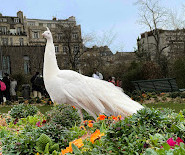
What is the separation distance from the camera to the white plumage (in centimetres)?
537

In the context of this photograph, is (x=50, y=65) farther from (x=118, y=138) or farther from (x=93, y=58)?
(x=93, y=58)

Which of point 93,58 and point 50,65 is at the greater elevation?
point 93,58

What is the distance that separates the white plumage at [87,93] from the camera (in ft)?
17.6

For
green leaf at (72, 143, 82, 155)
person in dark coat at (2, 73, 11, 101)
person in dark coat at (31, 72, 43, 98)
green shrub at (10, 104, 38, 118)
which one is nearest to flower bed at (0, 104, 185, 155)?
green leaf at (72, 143, 82, 155)

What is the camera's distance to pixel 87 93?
5.67m

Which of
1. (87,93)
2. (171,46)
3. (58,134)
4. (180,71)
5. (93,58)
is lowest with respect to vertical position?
(58,134)

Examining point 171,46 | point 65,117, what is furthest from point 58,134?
point 171,46

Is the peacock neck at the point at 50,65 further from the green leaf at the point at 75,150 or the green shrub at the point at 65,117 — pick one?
the green leaf at the point at 75,150

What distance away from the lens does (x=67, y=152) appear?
297 cm

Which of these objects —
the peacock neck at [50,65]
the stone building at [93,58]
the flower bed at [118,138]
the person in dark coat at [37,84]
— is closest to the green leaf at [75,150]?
the flower bed at [118,138]

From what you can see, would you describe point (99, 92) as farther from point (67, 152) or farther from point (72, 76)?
point (67, 152)

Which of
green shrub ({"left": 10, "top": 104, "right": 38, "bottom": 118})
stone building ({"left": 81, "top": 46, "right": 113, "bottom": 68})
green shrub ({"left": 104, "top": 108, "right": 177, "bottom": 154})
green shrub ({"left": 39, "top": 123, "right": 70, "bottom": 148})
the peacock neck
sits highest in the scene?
stone building ({"left": 81, "top": 46, "right": 113, "bottom": 68})

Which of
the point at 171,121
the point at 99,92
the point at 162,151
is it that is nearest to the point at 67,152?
the point at 162,151

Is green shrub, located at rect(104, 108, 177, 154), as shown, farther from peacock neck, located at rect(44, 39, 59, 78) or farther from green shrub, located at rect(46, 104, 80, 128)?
peacock neck, located at rect(44, 39, 59, 78)
